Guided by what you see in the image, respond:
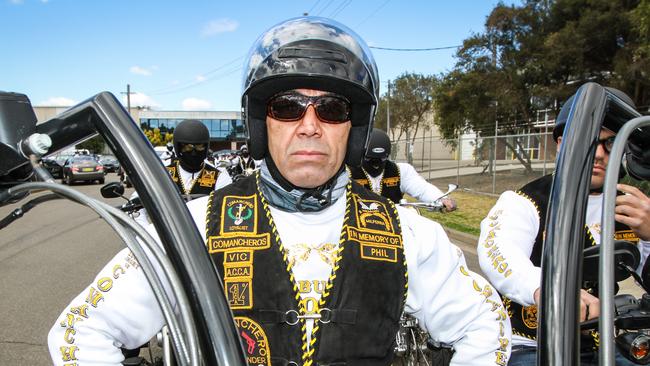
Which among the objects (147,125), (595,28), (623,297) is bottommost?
(623,297)

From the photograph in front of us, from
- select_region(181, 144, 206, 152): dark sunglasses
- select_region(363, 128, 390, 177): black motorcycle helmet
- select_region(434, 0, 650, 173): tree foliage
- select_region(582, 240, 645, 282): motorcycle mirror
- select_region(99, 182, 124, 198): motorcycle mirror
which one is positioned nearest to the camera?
select_region(582, 240, 645, 282): motorcycle mirror

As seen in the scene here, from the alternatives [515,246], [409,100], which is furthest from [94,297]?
[409,100]

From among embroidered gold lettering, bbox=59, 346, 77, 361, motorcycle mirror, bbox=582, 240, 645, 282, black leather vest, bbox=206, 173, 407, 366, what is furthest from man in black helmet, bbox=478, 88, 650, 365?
embroidered gold lettering, bbox=59, 346, 77, 361

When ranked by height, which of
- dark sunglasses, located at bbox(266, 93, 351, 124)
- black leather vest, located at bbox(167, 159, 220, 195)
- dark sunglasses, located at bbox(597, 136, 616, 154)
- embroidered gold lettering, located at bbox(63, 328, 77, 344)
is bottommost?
embroidered gold lettering, located at bbox(63, 328, 77, 344)

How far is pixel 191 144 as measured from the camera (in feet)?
18.7

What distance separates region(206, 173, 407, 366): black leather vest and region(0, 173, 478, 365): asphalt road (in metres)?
3.66

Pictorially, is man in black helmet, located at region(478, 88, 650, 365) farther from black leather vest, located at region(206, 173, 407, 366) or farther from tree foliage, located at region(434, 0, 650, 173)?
tree foliage, located at region(434, 0, 650, 173)

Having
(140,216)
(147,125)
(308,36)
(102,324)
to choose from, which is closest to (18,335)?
(140,216)

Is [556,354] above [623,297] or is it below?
below

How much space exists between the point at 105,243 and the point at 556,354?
1038 centimetres

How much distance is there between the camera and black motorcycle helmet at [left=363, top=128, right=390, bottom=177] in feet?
19.8

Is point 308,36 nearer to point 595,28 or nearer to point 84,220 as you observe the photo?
point 84,220

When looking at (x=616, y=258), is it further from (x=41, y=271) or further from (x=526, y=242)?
(x=41, y=271)

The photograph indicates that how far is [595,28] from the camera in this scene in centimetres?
1928
